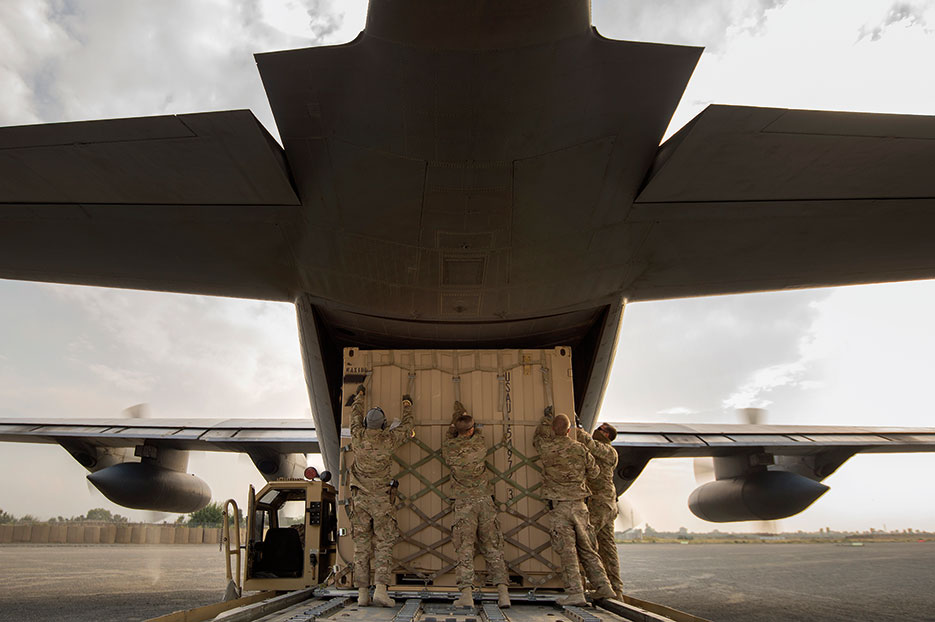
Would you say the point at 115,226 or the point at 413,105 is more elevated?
the point at 413,105

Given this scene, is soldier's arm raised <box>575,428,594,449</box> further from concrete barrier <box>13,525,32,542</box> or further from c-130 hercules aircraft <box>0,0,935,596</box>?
concrete barrier <box>13,525,32,542</box>

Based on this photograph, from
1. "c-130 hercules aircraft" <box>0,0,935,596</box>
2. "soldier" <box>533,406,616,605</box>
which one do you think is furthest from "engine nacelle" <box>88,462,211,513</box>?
"soldier" <box>533,406,616,605</box>

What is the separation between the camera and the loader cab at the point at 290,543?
18.6ft

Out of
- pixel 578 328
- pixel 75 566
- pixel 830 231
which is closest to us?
pixel 830 231

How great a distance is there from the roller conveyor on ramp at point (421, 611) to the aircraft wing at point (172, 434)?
5.07 meters

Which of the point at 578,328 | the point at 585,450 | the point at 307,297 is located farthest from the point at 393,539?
the point at 578,328

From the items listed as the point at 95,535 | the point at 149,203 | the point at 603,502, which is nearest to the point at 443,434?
the point at 603,502

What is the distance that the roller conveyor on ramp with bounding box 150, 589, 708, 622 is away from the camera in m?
3.66

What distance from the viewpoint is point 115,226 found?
4273 mm

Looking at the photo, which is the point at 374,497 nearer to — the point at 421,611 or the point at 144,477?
the point at 421,611

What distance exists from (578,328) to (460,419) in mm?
1802

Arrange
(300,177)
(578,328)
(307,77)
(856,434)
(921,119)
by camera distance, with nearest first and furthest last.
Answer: (921,119), (307,77), (300,177), (578,328), (856,434)

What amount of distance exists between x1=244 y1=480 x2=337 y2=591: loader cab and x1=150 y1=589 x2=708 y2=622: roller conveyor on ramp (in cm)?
55

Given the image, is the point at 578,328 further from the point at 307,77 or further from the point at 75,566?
the point at 75,566
